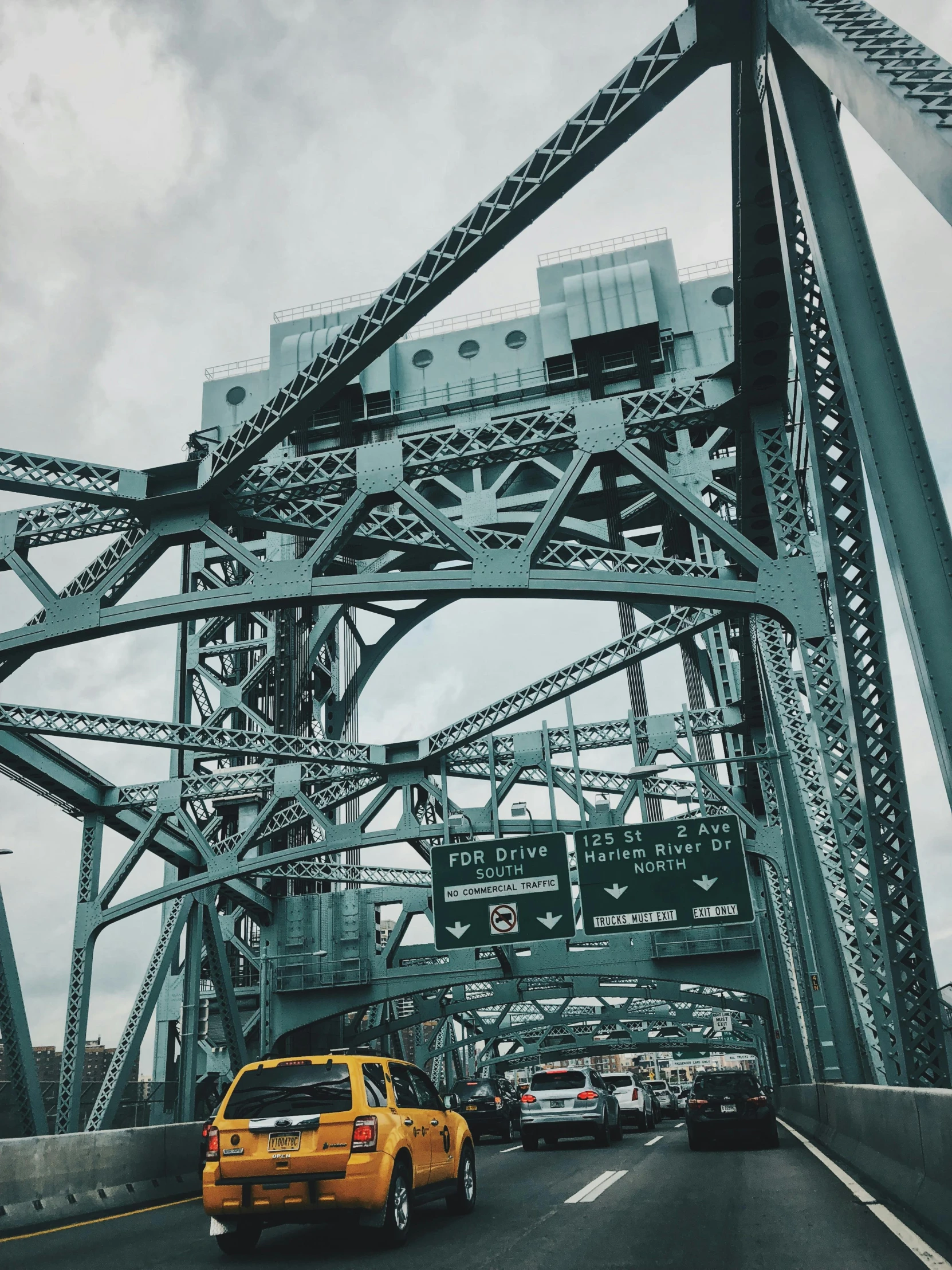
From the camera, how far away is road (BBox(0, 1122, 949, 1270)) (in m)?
7.36

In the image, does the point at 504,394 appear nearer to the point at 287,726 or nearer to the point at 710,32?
the point at 287,726

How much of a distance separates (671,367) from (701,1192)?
30976mm

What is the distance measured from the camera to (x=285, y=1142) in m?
8.56

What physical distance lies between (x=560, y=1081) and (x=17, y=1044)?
11722 mm

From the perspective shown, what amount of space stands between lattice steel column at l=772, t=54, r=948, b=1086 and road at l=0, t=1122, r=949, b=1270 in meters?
1.69

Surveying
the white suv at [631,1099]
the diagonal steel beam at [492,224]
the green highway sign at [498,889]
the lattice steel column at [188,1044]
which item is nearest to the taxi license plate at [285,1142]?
the diagonal steel beam at [492,224]

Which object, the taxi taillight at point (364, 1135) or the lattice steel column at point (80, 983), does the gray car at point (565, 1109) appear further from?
the taxi taillight at point (364, 1135)

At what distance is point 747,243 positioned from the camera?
11695 millimetres

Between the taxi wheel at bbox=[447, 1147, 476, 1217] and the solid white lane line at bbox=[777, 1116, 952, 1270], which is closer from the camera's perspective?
the solid white lane line at bbox=[777, 1116, 952, 1270]

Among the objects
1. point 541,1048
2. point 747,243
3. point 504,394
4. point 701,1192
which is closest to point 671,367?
point 504,394

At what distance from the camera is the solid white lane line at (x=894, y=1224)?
6.60m

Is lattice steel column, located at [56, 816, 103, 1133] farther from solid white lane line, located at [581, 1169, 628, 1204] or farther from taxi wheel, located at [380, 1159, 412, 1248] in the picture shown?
taxi wheel, located at [380, 1159, 412, 1248]

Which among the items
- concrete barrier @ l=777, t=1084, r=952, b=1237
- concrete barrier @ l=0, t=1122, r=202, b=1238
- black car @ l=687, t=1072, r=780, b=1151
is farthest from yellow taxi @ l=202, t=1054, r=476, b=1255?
black car @ l=687, t=1072, r=780, b=1151

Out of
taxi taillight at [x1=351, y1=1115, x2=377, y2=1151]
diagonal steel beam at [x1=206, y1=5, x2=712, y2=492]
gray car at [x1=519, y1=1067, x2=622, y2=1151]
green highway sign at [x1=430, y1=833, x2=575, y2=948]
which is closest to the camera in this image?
taxi taillight at [x1=351, y1=1115, x2=377, y2=1151]
